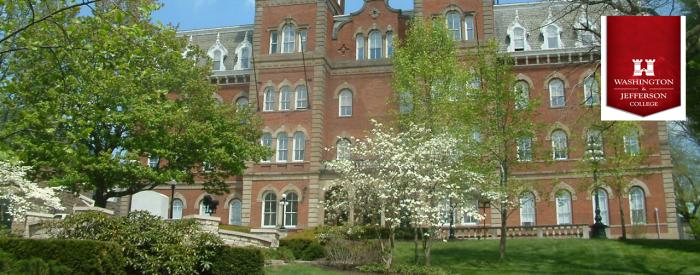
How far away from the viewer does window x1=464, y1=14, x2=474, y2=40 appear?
123ft

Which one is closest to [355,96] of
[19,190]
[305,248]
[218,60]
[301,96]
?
[301,96]

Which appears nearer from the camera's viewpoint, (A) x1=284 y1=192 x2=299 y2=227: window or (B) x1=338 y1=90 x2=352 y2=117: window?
(A) x1=284 y1=192 x2=299 y2=227: window

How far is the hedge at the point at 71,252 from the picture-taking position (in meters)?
14.4

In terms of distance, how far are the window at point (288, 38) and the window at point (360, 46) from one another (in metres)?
4.01

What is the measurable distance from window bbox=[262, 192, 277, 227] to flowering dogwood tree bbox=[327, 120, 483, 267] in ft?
48.2

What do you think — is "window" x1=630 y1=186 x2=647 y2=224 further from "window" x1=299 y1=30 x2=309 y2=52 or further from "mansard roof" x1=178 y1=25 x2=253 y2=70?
"mansard roof" x1=178 y1=25 x2=253 y2=70

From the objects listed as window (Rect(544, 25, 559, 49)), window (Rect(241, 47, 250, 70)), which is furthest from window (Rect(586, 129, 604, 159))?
window (Rect(241, 47, 250, 70))

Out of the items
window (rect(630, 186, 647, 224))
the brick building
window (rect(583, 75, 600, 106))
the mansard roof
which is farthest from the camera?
the mansard roof

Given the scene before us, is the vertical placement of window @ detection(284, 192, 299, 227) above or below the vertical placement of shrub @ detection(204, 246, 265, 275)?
above

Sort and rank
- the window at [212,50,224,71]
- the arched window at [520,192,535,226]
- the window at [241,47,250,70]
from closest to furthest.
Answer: the arched window at [520,192,535,226]
the window at [241,47,250,70]
the window at [212,50,224,71]

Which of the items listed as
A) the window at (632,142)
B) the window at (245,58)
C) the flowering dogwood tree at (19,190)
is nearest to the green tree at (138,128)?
the flowering dogwood tree at (19,190)

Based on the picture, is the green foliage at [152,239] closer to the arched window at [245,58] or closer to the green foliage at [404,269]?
the green foliage at [404,269]

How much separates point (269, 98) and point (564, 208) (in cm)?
1859

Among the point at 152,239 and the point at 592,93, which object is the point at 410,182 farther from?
the point at 592,93
